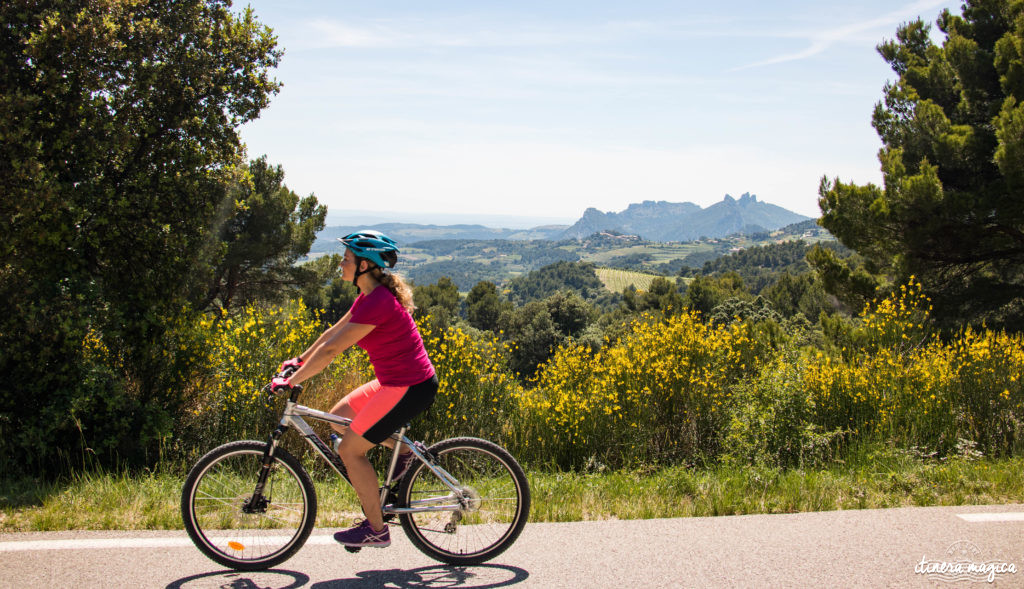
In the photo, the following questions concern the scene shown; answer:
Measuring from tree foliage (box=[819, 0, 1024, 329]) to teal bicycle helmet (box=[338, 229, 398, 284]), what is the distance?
12.6 meters

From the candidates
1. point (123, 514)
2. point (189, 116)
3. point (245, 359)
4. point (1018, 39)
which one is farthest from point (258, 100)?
point (1018, 39)

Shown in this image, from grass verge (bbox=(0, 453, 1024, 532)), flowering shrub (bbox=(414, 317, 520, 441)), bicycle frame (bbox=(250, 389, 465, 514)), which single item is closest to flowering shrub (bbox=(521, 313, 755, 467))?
flowering shrub (bbox=(414, 317, 520, 441))

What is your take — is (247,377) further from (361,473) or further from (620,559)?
(620,559)

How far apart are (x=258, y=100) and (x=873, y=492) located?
7637 millimetres

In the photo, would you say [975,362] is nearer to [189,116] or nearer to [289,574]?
[289,574]

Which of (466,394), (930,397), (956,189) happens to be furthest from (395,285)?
(956,189)

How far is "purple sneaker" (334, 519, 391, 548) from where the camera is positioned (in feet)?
11.6

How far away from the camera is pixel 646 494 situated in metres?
4.73

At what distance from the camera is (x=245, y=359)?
6.18m

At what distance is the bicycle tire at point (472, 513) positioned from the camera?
12.0 feet

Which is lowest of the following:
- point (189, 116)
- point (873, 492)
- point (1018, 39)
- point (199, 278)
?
point (873, 492)

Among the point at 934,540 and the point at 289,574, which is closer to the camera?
the point at 289,574

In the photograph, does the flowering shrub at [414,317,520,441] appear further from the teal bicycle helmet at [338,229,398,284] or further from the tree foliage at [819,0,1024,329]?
the tree foliage at [819,0,1024,329]

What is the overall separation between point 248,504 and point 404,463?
944 mm
